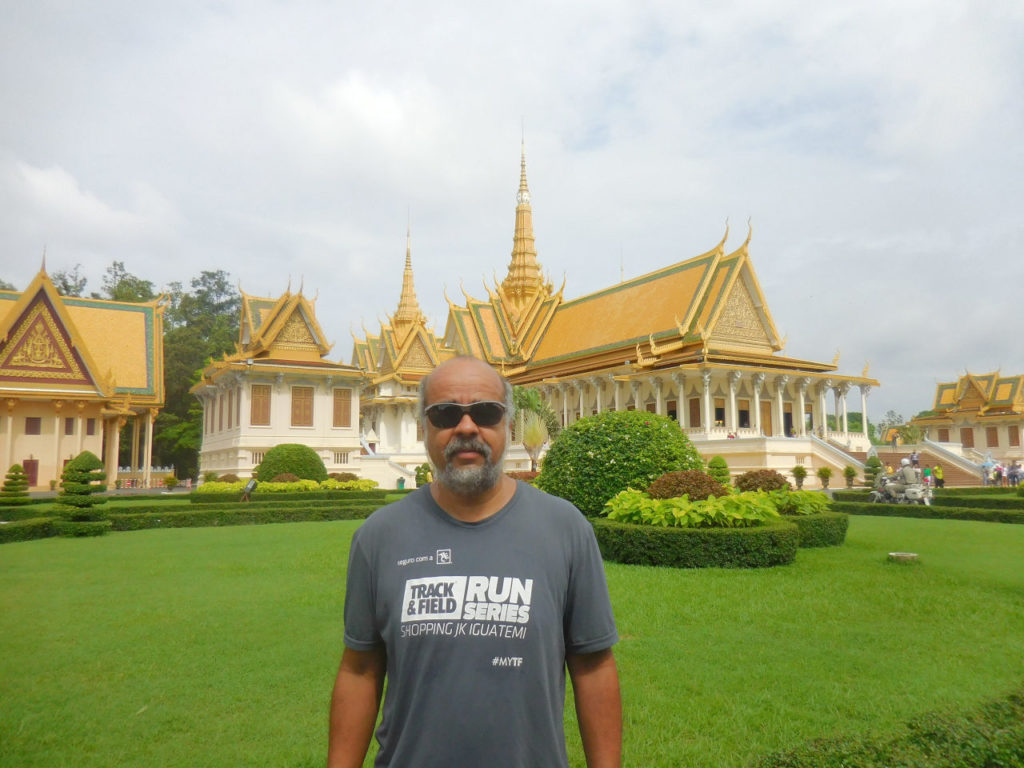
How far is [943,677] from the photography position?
A: 16.0 ft

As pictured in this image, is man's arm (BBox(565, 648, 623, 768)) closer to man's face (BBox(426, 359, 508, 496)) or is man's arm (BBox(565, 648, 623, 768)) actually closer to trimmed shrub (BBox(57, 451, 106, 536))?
man's face (BBox(426, 359, 508, 496))

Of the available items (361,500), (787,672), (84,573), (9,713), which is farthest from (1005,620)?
(361,500)

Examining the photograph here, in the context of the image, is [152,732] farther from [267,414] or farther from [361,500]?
[267,414]

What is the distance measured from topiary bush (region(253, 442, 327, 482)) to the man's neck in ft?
76.7

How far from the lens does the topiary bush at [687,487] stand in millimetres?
10156

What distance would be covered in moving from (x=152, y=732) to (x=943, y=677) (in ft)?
16.5

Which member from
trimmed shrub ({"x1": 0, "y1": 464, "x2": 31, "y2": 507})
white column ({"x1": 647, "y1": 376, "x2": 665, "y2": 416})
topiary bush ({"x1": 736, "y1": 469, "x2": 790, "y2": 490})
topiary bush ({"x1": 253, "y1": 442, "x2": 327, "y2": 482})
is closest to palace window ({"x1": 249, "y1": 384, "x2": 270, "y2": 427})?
topiary bush ({"x1": 253, "y1": 442, "x2": 327, "y2": 482})

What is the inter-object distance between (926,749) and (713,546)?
584 cm

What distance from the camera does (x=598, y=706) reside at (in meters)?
2.08

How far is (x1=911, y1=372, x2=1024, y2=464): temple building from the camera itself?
4934cm

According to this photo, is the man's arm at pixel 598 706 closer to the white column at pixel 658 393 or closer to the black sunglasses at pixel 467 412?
the black sunglasses at pixel 467 412

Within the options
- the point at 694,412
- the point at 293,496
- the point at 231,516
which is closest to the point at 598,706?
the point at 231,516

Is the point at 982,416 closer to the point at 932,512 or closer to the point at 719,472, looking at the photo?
the point at 932,512

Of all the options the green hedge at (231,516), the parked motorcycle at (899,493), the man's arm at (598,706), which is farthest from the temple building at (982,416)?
the man's arm at (598,706)
